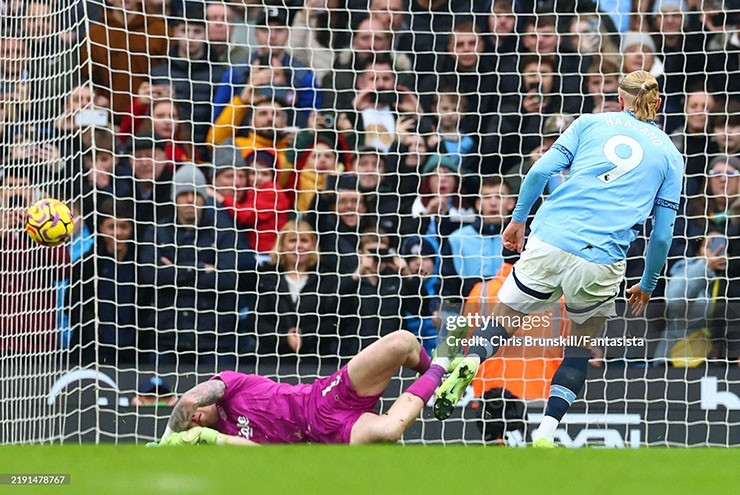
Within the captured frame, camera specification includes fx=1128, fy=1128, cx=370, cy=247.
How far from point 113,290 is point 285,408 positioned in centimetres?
213

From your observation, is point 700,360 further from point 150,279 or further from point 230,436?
point 150,279

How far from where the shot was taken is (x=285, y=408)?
5.38 metres

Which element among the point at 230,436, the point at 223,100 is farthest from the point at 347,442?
the point at 223,100

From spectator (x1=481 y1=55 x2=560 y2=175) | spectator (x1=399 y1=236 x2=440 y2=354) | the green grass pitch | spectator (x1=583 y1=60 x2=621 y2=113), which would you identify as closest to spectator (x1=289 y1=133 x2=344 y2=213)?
spectator (x1=399 y1=236 x2=440 y2=354)

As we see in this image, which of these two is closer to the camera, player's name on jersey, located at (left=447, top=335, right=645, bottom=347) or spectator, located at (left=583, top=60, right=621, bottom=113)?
player's name on jersey, located at (left=447, top=335, right=645, bottom=347)

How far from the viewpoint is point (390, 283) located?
7012mm

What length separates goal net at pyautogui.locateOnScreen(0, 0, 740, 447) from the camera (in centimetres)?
659

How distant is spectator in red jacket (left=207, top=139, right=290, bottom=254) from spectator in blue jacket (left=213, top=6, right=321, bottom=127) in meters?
0.40

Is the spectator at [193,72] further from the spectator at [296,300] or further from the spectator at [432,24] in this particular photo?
the spectator at [432,24]

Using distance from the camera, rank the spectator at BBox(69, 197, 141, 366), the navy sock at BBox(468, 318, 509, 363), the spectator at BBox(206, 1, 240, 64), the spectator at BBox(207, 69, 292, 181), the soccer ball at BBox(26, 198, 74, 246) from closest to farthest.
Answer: the navy sock at BBox(468, 318, 509, 363)
the soccer ball at BBox(26, 198, 74, 246)
the spectator at BBox(69, 197, 141, 366)
the spectator at BBox(207, 69, 292, 181)
the spectator at BBox(206, 1, 240, 64)

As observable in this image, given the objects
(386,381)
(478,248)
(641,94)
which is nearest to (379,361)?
(386,381)

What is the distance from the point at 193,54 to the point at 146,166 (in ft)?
2.71

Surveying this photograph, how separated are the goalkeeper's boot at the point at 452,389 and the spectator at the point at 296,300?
1.92m

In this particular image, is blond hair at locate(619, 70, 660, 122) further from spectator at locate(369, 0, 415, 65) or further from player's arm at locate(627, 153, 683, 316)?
spectator at locate(369, 0, 415, 65)
